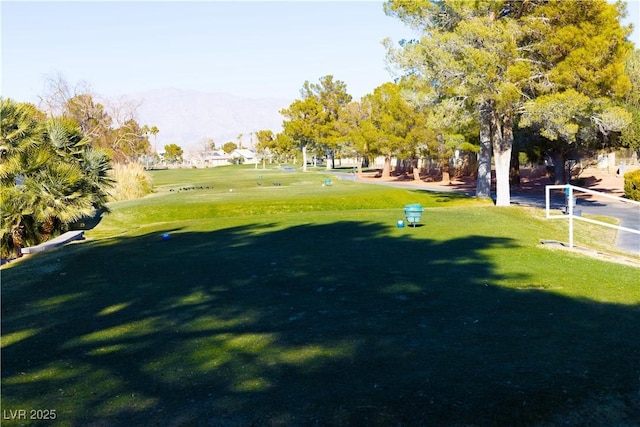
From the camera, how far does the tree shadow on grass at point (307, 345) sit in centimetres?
516

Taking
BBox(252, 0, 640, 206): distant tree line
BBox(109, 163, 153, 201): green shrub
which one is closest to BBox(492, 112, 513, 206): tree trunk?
BBox(252, 0, 640, 206): distant tree line

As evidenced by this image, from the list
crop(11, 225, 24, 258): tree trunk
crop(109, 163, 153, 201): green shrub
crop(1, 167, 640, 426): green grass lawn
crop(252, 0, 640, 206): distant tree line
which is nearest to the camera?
crop(1, 167, 640, 426): green grass lawn

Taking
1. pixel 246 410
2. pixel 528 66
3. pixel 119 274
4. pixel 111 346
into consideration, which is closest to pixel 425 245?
pixel 119 274

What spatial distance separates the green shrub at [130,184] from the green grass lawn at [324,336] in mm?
24197

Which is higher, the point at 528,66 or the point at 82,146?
the point at 528,66

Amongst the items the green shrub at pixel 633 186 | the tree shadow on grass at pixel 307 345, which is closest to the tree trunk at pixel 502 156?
the green shrub at pixel 633 186

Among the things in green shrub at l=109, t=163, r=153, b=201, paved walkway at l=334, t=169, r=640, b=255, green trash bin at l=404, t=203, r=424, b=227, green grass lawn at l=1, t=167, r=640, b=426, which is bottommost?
paved walkway at l=334, t=169, r=640, b=255

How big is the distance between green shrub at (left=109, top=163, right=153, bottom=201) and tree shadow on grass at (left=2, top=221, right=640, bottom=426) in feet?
88.0

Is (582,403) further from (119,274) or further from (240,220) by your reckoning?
(240,220)

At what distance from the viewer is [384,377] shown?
5797 mm

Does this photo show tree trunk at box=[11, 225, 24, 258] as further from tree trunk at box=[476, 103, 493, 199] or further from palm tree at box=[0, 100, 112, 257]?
tree trunk at box=[476, 103, 493, 199]

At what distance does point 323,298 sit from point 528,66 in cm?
1953

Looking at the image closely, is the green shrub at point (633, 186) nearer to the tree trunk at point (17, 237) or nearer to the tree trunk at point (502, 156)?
the tree trunk at point (502, 156)

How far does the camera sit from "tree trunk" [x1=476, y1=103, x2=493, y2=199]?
1065 inches
